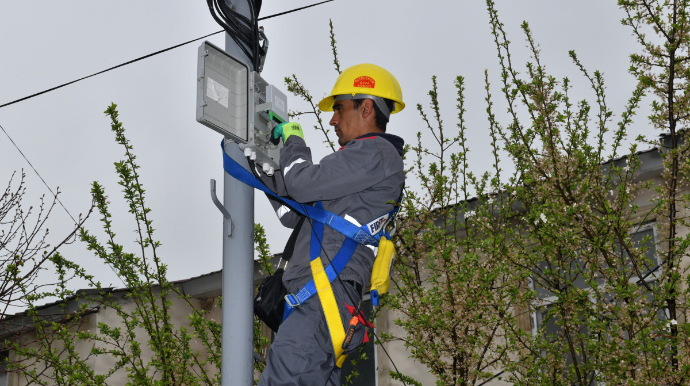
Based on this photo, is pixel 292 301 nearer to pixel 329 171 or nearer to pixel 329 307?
pixel 329 307

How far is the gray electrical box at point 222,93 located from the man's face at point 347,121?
78cm

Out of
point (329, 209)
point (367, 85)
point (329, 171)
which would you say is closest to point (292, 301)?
point (329, 209)

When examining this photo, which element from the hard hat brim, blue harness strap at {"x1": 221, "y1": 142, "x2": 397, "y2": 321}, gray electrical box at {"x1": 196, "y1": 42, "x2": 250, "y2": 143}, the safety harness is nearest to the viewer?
gray electrical box at {"x1": 196, "y1": 42, "x2": 250, "y2": 143}

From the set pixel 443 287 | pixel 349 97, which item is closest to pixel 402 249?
pixel 443 287

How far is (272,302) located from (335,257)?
0.43m

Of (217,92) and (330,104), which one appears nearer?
(217,92)

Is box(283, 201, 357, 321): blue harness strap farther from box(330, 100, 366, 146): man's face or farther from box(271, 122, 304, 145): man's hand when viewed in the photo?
box(330, 100, 366, 146): man's face

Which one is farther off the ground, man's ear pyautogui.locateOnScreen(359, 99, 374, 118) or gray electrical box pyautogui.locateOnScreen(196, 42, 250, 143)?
man's ear pyautogui.locateOnScreen(359, 99, 374, 118)

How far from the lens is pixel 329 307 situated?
3.77m

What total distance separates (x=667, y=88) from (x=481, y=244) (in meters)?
2.11

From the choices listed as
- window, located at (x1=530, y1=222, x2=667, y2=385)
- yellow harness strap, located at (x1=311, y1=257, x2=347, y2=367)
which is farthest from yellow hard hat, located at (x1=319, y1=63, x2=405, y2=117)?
window, located at (x1=530, y1=222, x2=667, y2=385)

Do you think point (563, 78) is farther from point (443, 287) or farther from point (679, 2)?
point (443, 287)

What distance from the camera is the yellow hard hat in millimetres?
4508

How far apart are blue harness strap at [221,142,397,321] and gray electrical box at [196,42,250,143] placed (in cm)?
24
